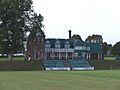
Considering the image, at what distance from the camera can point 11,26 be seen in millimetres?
81062

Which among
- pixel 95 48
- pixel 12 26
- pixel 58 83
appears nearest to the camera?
pixel 58 83

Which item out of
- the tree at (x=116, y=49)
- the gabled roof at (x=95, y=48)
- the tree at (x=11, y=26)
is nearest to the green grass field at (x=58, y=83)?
the tree at (x=11, y=26)

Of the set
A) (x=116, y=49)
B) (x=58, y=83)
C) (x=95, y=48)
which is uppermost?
(x=116, y=49)

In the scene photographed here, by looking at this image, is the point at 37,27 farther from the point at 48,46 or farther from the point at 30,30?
the point at 48,46

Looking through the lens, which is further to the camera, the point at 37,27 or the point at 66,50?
the point at 66,50

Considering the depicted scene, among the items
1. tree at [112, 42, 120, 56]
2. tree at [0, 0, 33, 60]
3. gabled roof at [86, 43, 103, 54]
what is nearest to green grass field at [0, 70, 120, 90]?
tree at [0, 0, 33, 60]

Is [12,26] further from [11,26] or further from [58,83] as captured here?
[58,83]

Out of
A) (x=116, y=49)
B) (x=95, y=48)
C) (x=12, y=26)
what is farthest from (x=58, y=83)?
(x=116, y=49)

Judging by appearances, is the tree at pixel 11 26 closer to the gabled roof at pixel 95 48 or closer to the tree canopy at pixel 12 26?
the tree canopy at pixel 12 26

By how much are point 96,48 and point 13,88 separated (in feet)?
294

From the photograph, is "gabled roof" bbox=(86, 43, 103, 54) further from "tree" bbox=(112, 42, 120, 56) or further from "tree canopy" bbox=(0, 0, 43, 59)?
"tree" bbox=(112, 42, 120, 56)

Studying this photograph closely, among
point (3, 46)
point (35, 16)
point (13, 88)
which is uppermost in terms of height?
point (35, 16)

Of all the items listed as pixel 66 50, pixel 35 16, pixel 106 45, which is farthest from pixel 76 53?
pixel 106 45

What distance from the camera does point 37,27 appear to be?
83.9 m
